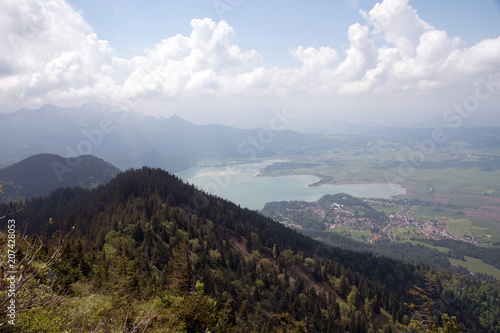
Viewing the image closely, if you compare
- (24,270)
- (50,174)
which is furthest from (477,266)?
(50,174)

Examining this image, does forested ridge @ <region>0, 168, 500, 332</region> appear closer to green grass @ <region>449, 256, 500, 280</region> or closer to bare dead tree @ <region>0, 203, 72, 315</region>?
bare dead tree @ <region>0, 203, 72, 315</region>

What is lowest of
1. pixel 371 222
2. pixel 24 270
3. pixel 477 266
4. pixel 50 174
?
pixel 477 266

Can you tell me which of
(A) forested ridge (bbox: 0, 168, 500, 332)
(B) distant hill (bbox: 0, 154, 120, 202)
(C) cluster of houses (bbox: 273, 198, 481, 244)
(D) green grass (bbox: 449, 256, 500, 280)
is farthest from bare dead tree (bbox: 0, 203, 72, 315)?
(B) distant hill (bbox: 0, 154, 120, 202)

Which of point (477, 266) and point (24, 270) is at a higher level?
point (24, 270)

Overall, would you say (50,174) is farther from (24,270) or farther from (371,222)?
(24,270)


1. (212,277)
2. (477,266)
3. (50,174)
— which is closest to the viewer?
(212,277)

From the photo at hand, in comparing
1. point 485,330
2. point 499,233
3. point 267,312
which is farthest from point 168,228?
point 499,233

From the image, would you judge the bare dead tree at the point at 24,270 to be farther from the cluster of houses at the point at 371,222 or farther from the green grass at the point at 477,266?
the green grass at the point at 477,266
